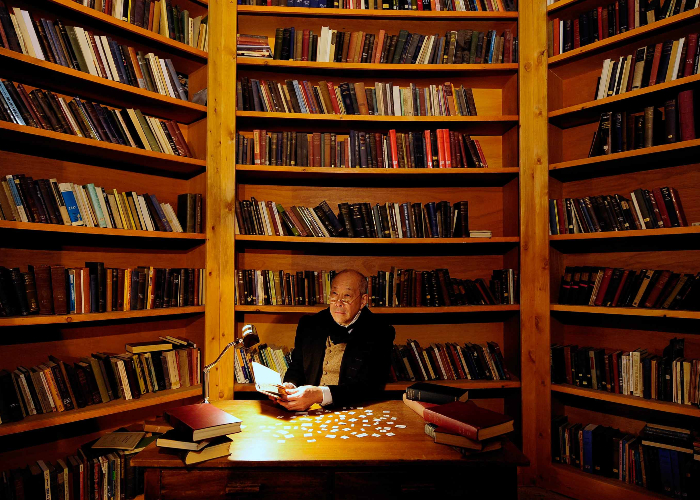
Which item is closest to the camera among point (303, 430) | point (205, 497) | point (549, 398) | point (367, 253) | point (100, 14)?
point (205, 497)

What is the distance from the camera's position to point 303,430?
177cm

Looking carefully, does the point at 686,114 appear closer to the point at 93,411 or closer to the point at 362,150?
the point at 362,150

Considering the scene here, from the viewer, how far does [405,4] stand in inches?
120

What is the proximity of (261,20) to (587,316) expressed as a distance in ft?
9.33

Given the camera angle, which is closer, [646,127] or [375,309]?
[646,127]

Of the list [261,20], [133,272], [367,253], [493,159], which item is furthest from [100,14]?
[493,159]

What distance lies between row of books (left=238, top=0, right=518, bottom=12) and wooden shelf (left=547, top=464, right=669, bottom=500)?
2.86 meters

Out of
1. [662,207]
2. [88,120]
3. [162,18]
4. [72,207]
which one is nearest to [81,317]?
[72,207]

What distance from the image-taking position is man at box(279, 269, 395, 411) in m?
2.31

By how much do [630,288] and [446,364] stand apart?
1.13m

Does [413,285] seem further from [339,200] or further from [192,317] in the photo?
[192,317]

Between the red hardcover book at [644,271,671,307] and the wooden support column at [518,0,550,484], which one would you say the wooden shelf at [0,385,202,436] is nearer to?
the wooden support column at [518,0,550,484]

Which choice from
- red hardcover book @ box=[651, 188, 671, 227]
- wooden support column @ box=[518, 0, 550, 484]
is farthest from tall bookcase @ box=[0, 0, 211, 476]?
red hardcover book @ box=[651, 188, 671, 227]

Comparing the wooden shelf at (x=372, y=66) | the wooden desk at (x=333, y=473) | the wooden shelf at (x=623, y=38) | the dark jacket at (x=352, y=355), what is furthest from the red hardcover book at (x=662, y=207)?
the wooden desk at (x=333, y=473)
